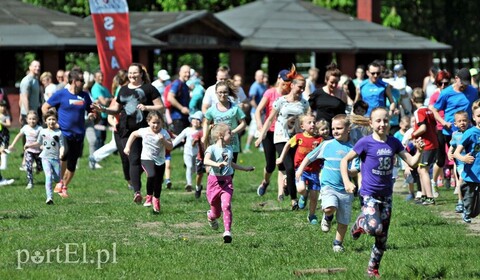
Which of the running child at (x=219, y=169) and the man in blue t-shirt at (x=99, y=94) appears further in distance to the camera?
the man in blue t-shirt at (x=99, y=94)

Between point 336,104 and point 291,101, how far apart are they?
627mm

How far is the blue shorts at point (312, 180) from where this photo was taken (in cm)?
1530

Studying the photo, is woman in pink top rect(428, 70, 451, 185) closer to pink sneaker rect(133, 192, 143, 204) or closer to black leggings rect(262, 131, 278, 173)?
black leggings rect(262, 131, 278, 173)

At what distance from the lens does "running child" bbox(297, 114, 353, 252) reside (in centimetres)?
1302

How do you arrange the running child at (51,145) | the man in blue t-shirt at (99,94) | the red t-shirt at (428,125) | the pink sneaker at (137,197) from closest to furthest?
the pink sneaker at (137,197) < the running child at (51,145) < the red t-shirt at (428,125) < the man in blue t-shirt at (99,94)

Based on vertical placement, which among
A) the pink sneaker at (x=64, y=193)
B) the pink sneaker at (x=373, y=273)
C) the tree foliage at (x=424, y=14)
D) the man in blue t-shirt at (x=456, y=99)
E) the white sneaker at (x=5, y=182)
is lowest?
the tree foliage at (x=424, y=14)

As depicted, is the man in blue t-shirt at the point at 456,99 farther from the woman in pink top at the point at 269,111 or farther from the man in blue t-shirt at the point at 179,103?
the man in blue t-shirt at the point at 179,103

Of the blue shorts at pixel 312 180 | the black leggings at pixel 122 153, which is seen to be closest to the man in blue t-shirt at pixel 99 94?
the black leggings at pixel 122 153

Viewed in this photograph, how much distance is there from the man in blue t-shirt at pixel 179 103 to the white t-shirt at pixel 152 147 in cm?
585

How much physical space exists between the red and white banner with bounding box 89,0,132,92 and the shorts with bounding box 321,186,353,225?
27.8 ft

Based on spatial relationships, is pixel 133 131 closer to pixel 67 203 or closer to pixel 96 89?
pixel 67 203

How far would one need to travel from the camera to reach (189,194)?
19438mm

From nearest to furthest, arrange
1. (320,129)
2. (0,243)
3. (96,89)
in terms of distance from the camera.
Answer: (0,243)
(320,129)
(96,89)

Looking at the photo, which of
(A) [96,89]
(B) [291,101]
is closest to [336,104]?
(B) [291,101]
